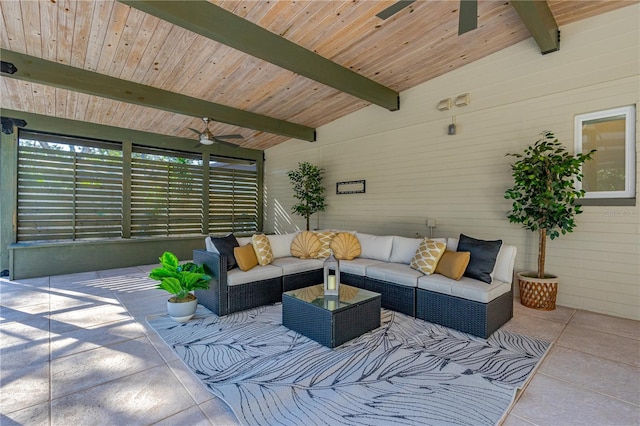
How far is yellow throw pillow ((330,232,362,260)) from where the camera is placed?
455 cm

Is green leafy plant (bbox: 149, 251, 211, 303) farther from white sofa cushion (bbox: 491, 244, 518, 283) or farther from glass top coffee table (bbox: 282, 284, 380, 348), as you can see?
white sofa cushion (bbox: 491, 244, 518, 283)

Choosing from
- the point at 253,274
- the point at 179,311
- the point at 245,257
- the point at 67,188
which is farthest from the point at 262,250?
the point at 67,188

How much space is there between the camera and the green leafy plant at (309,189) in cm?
681

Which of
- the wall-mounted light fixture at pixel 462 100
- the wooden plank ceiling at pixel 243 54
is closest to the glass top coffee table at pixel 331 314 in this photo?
the wooden plank ceiling at pixel 243 54

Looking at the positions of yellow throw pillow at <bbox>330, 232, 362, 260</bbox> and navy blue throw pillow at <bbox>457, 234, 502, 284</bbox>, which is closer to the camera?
navy blue throw pillow at <bbox>457, 234, 502, 284</bbox>

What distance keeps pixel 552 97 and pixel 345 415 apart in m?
4.58

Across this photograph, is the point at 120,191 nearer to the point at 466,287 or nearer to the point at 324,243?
the point at 324,243

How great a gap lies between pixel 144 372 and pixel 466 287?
9.99 ft

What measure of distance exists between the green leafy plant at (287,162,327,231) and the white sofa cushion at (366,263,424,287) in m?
3.07

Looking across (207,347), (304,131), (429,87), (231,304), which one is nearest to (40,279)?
(231,304)

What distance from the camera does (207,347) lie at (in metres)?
2.72

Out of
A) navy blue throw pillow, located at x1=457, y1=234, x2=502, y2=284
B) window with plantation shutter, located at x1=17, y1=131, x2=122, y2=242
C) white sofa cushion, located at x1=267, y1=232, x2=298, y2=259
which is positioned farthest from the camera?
window with plantation shutter, located at x1=17, y1=131, x2=122, y2=242

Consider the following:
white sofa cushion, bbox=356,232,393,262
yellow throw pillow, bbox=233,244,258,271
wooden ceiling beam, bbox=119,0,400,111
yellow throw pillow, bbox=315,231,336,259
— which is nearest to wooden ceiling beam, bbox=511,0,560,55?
wooden ceiling beam, bbox=119,0,400,111

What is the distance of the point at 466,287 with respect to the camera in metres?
3.07
